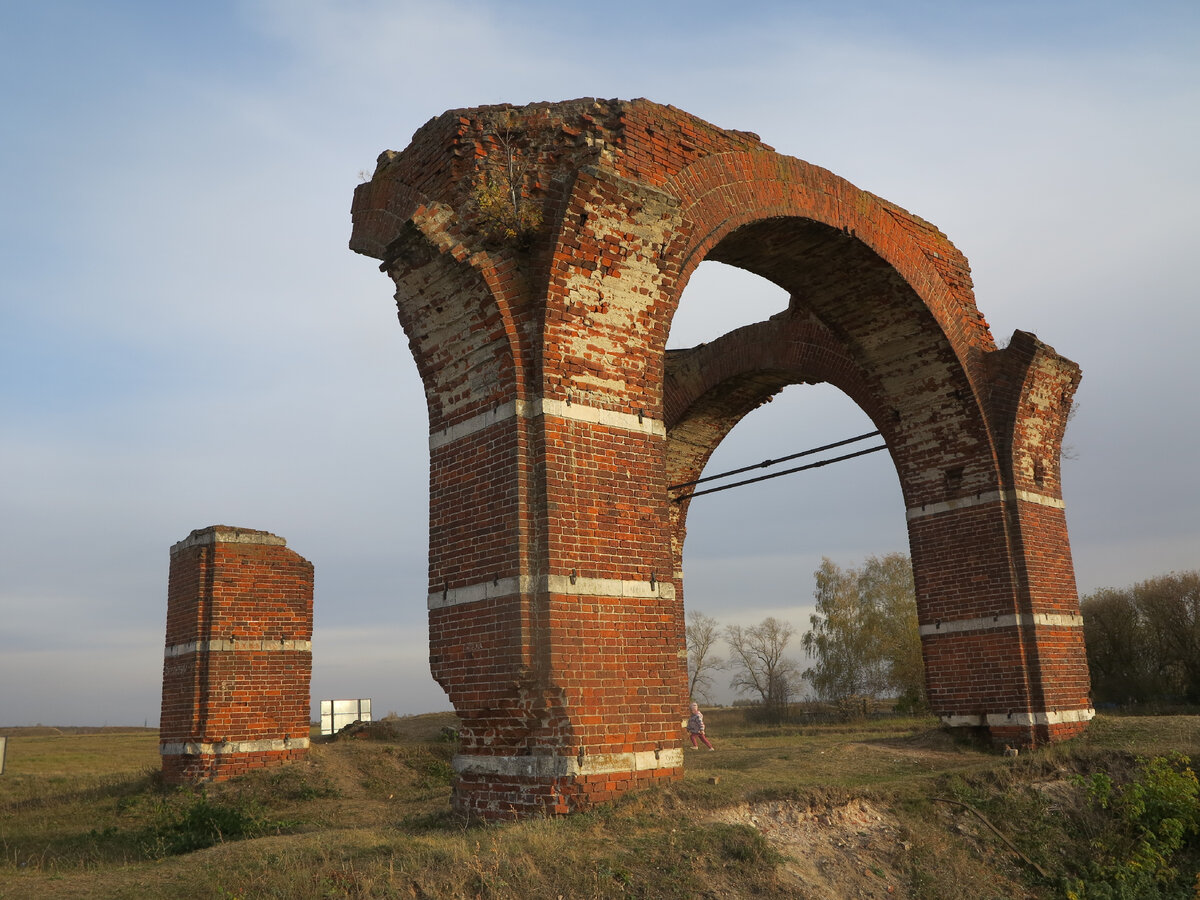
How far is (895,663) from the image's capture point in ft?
114

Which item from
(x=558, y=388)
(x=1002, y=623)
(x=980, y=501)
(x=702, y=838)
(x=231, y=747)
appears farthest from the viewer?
(x=231, y=747)

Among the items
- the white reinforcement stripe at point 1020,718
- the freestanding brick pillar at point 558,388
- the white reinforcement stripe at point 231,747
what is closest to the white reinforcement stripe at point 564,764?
the freestanding brick pillar at point 558,388

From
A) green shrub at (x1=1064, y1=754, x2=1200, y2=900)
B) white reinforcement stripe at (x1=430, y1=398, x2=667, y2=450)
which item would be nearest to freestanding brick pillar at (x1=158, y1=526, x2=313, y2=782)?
white reinforcement stripe at (x1=430, y1=398, x2=667, y2=450)

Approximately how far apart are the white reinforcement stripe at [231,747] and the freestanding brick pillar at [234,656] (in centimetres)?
1

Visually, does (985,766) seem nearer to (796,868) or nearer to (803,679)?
(796,868)

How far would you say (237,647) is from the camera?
1410cm

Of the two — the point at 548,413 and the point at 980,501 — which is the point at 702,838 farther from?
the point at 980,501

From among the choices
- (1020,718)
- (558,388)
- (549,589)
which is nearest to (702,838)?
(549,589)

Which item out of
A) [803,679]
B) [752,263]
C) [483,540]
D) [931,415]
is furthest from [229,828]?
[803,679]

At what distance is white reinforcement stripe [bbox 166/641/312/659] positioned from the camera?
13859 millimetres

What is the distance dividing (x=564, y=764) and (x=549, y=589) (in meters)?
1.31

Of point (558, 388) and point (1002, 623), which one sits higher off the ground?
point (558, 388)

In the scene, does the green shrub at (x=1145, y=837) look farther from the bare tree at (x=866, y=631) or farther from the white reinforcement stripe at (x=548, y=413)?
the bare tree at (x=866, y=631)

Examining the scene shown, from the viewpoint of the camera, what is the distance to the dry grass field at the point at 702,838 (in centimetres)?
569
